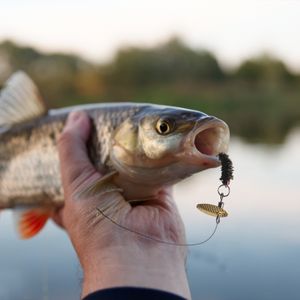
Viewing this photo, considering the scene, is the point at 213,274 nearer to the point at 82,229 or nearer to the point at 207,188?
the point at 82,229

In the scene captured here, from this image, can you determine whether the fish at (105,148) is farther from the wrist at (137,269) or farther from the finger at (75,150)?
the wrist at (137,269)

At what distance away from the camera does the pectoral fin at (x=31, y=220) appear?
124 inches

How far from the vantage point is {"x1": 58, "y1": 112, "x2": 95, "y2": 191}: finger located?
2584mm

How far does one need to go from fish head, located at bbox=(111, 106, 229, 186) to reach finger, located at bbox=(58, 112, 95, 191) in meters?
0.14

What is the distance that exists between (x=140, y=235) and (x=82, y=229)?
0.28m

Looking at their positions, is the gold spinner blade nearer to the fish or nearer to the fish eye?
the fish

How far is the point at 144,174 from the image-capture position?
2.46 metres

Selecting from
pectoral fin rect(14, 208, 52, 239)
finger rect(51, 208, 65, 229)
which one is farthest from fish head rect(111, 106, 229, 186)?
pectoral fin rect(14, 208, 52, 239)

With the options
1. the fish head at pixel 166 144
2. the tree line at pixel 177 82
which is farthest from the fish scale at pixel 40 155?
the tree line at pixel 177 82

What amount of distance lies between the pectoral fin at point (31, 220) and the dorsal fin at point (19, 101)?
54 cm

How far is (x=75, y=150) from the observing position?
2658mm

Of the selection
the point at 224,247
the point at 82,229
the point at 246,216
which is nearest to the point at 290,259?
the point at 224,247

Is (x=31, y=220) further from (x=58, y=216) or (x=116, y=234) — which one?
(x=116, y=234)

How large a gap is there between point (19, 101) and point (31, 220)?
28.3 inches
